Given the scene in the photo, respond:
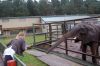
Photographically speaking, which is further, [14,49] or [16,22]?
[16,22]

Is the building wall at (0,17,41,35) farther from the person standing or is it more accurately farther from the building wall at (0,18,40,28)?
the person standing

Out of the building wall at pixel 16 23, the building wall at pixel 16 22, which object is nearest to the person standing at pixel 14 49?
the building wall at pixel 16 23

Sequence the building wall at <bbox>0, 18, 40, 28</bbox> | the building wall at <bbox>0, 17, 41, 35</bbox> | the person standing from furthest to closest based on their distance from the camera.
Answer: the building wall at <bbox>0, 18, 40, 28</bbox>, the building wall at <bbox>0, 17, 41, 35</bbox>, the person standing

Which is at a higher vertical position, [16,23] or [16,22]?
[16,22]

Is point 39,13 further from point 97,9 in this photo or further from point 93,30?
point 93,30

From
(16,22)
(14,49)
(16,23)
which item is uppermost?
(14,49)

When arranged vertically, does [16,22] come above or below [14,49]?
below

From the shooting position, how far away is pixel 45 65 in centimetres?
841

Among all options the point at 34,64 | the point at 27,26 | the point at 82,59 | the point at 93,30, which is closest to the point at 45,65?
the point at 34,64

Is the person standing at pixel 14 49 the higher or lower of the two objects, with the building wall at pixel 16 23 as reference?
higher

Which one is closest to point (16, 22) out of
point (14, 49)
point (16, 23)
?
point (16, 23)

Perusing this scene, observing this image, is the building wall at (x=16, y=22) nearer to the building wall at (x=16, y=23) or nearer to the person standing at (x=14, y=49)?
the building wall at (x=16, y=23)

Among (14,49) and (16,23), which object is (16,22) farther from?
(14,49)

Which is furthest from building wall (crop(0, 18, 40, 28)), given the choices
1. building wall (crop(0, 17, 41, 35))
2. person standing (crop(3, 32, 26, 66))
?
person standing (crop(3, 32, 26, 66))
